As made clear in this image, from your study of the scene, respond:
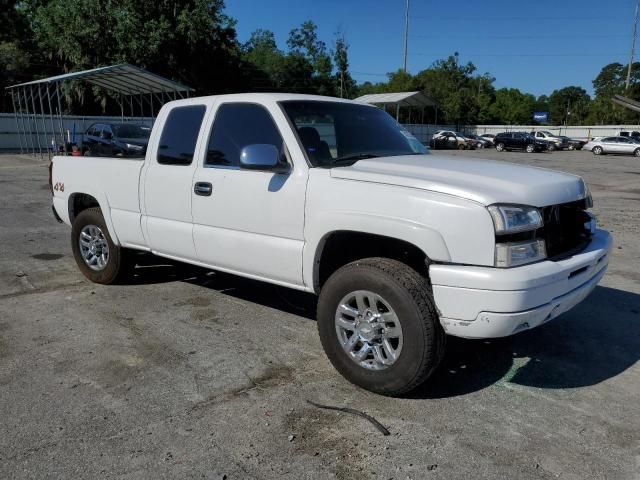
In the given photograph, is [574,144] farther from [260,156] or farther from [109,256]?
[260,156]

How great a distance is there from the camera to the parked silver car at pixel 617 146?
129 feet

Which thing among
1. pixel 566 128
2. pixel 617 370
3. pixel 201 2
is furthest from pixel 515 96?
pixel 617 370

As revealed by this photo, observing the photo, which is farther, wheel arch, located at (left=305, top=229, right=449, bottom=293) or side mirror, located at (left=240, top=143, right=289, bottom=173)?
side mirror, located at (left=240, top=143, right=289, bottom=173)

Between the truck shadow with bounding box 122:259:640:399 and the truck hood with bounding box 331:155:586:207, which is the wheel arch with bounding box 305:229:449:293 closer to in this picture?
the truck hood with bounding box 331:155:586:207

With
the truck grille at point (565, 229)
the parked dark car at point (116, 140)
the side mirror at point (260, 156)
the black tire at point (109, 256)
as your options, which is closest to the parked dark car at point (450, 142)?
the parked dark car at point (116, 140)

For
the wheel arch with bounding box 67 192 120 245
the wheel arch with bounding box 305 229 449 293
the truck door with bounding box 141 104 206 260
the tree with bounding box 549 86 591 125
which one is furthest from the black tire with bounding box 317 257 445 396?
the tree with bounding box 549 86 591 125

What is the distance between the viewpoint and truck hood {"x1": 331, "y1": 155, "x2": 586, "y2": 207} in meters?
3.24

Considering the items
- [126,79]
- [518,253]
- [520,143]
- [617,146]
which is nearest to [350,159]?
[518,253]

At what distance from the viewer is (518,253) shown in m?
3.14

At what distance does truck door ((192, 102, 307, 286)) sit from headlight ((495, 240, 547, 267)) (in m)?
1.36

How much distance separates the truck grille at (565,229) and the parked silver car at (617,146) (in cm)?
4093

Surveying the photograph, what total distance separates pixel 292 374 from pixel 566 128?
213 ft

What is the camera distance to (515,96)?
10488 centimetres

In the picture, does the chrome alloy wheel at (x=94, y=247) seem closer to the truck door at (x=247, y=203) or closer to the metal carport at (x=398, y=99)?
the truck door at (x=247, y=203)
